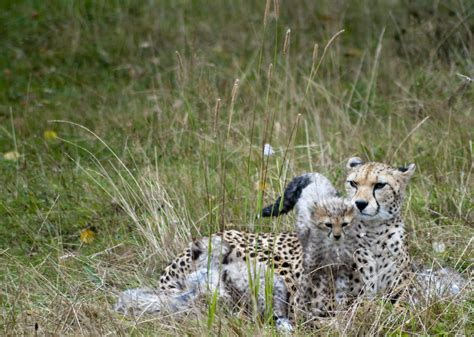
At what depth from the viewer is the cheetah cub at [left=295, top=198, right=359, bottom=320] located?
4.48 meters

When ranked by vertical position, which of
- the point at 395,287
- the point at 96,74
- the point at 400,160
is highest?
the point at 395,287

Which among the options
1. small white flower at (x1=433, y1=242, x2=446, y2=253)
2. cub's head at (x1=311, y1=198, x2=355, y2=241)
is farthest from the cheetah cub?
small white flower at (x1=433, y1=242, x2=446, y2=253)

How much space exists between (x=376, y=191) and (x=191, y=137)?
2526 millimetres

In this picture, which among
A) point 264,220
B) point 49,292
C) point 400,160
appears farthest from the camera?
point 400,160

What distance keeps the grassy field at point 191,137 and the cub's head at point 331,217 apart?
12.0 inches

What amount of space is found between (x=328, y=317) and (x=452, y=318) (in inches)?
19.5

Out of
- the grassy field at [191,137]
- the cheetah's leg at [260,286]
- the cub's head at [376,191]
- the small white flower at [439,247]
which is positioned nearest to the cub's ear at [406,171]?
the cub's head at [376,191]

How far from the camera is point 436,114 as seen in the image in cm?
709

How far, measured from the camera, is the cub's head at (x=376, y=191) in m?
4.74

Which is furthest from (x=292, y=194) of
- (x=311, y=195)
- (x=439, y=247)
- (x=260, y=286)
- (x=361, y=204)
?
(x=439, y=247)

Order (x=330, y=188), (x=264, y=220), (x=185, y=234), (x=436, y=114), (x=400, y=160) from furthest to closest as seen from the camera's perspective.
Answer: (x=436, y=114) → (x=400, y=160) → (x=264, y=220) → (x=185, y=234) → (x=330, y=188)

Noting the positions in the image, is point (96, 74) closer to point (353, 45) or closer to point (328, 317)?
point (353, 45)

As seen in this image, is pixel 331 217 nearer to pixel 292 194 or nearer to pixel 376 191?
pixel 376 191

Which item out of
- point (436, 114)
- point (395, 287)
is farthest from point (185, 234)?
point (436, 114)
